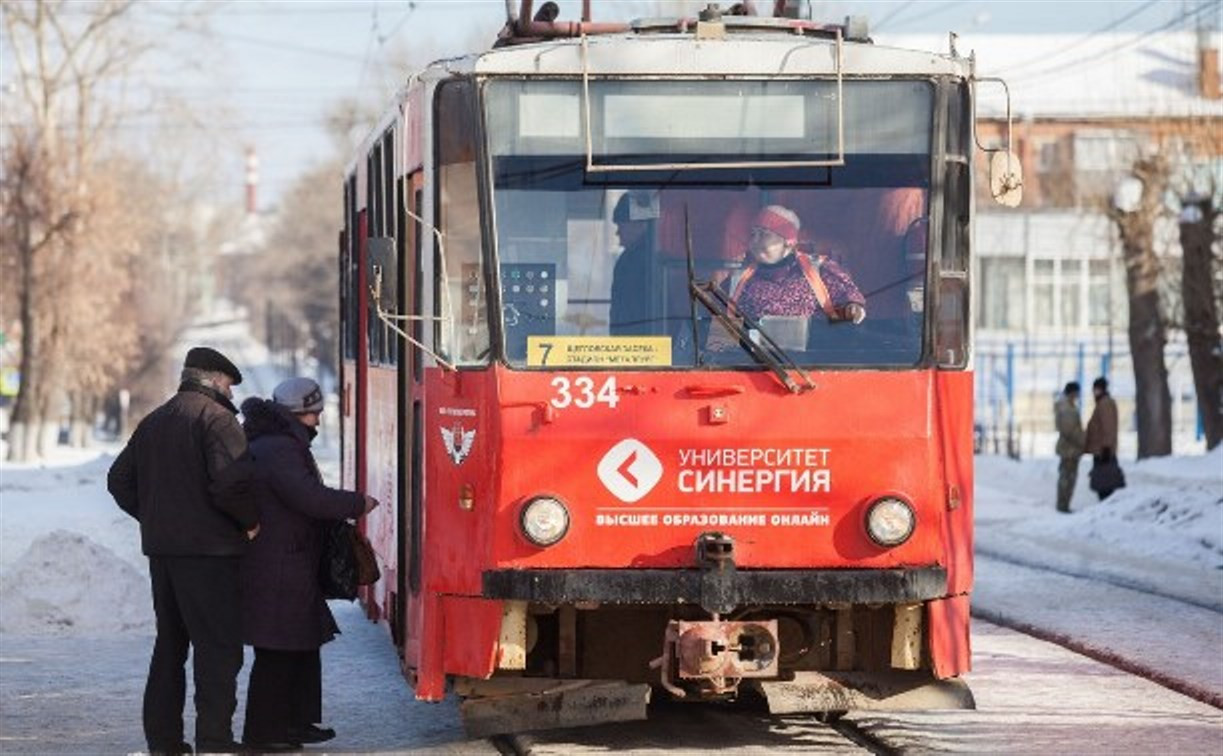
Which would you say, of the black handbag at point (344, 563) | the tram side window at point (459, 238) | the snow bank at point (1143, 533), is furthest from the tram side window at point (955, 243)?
the snow bank at point (1143, 533)

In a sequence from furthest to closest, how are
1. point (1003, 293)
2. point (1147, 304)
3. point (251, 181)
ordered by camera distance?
1. point (251, 181)
2. point (1003, 293)
3. point (1147, 304)

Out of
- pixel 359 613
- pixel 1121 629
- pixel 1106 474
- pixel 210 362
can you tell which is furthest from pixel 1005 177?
pixel 1106 474

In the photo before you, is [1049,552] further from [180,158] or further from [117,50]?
[180,158]

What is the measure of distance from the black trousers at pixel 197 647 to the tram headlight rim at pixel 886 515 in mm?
2568

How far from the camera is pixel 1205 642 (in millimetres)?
17266

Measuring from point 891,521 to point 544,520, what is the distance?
1355 millimetres

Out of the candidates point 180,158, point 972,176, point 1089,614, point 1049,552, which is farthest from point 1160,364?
point 180,158

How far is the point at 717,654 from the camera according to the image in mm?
11242

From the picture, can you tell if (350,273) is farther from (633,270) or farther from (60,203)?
(60,203)

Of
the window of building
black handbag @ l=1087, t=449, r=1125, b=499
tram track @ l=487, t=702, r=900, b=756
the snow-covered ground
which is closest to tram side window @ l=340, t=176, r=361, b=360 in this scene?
the snow-covered ground

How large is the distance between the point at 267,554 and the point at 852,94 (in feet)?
9.96

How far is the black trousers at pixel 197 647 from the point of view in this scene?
37.9ft

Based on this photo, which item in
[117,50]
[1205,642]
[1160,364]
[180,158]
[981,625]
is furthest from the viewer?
[180,158]

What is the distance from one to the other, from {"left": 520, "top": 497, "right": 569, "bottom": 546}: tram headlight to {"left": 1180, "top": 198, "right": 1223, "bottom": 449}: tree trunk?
97.0 ft
